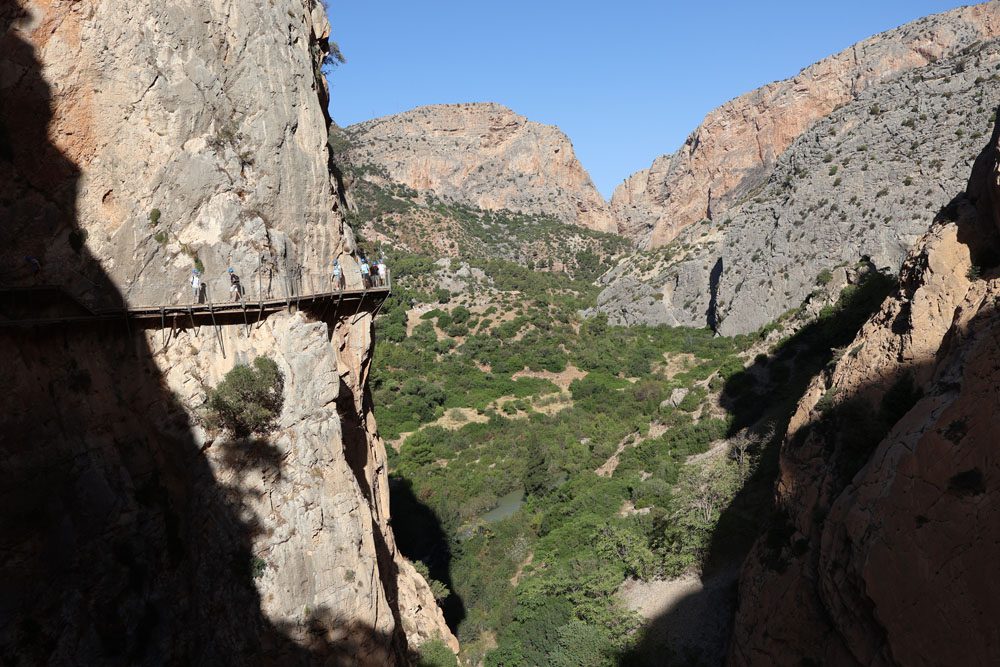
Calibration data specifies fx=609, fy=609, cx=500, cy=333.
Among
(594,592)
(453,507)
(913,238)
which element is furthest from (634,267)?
(594,592)

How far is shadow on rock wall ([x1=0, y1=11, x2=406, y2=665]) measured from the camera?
11241 mm

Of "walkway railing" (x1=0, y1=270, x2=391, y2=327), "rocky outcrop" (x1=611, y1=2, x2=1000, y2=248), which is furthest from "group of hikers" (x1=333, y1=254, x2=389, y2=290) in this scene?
"rocky outcrop" (x1=611, y1=2, x2=1000, y2=248)

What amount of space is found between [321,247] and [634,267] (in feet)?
254

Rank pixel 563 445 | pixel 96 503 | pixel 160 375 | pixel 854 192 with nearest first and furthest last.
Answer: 1. pixel 96 503
2. pixel 160 375
3. pixel 563 445
4. pixel 854 192

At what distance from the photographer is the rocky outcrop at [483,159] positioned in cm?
13138

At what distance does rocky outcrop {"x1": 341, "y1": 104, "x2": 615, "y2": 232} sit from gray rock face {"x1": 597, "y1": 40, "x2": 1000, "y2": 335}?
71.0 m

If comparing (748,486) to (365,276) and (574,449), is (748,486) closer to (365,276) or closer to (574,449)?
(574,449)

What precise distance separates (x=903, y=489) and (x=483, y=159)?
133599mm


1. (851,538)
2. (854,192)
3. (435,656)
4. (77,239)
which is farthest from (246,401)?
(854,192)

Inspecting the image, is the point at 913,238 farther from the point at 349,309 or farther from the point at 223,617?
the point at 223,617

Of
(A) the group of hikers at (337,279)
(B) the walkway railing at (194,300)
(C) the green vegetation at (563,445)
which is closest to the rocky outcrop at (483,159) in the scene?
(C) the green vegetation at (563,445)

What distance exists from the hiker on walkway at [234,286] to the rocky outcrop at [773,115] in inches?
3333

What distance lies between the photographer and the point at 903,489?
1301cm

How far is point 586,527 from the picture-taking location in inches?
1253
